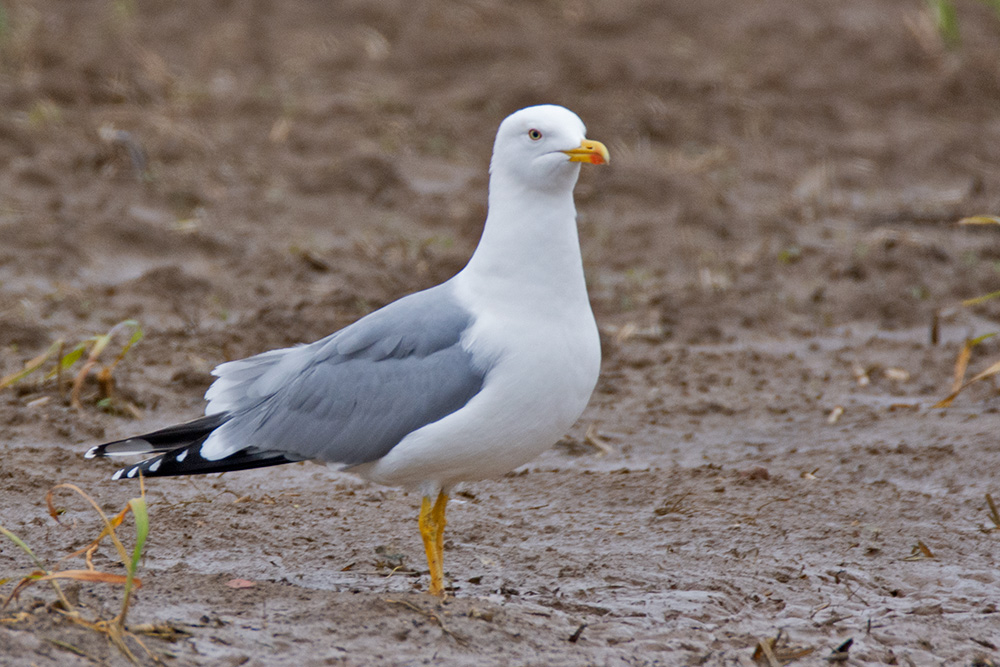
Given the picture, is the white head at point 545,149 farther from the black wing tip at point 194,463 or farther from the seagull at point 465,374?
the black wing tip at point 194,463

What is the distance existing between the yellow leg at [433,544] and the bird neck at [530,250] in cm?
75

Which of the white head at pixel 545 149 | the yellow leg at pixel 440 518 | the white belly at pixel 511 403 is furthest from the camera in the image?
the yellow leg at pixel 440 518

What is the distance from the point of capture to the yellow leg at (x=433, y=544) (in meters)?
4.10

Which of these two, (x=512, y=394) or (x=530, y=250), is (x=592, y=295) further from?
(x=512, y=394)

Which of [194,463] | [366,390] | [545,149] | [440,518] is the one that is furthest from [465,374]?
[194,463]

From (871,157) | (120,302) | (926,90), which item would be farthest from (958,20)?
(120,302)

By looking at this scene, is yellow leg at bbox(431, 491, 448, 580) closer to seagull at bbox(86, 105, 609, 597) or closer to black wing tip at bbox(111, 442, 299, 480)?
seagull at bbox(86, 105, 609, 597)

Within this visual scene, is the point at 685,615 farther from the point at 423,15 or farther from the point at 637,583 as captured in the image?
the point at 423,15

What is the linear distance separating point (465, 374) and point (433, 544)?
1.93 feet

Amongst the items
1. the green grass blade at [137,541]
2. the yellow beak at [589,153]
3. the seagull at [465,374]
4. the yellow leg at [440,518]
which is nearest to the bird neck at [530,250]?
the seagull at [465,374]

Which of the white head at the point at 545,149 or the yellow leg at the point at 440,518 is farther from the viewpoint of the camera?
the yellow leg at the point at 440,518

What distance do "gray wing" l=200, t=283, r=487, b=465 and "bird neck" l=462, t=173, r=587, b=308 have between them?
6.7 inches

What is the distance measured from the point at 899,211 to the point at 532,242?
5.20 m

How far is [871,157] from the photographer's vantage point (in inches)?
384
